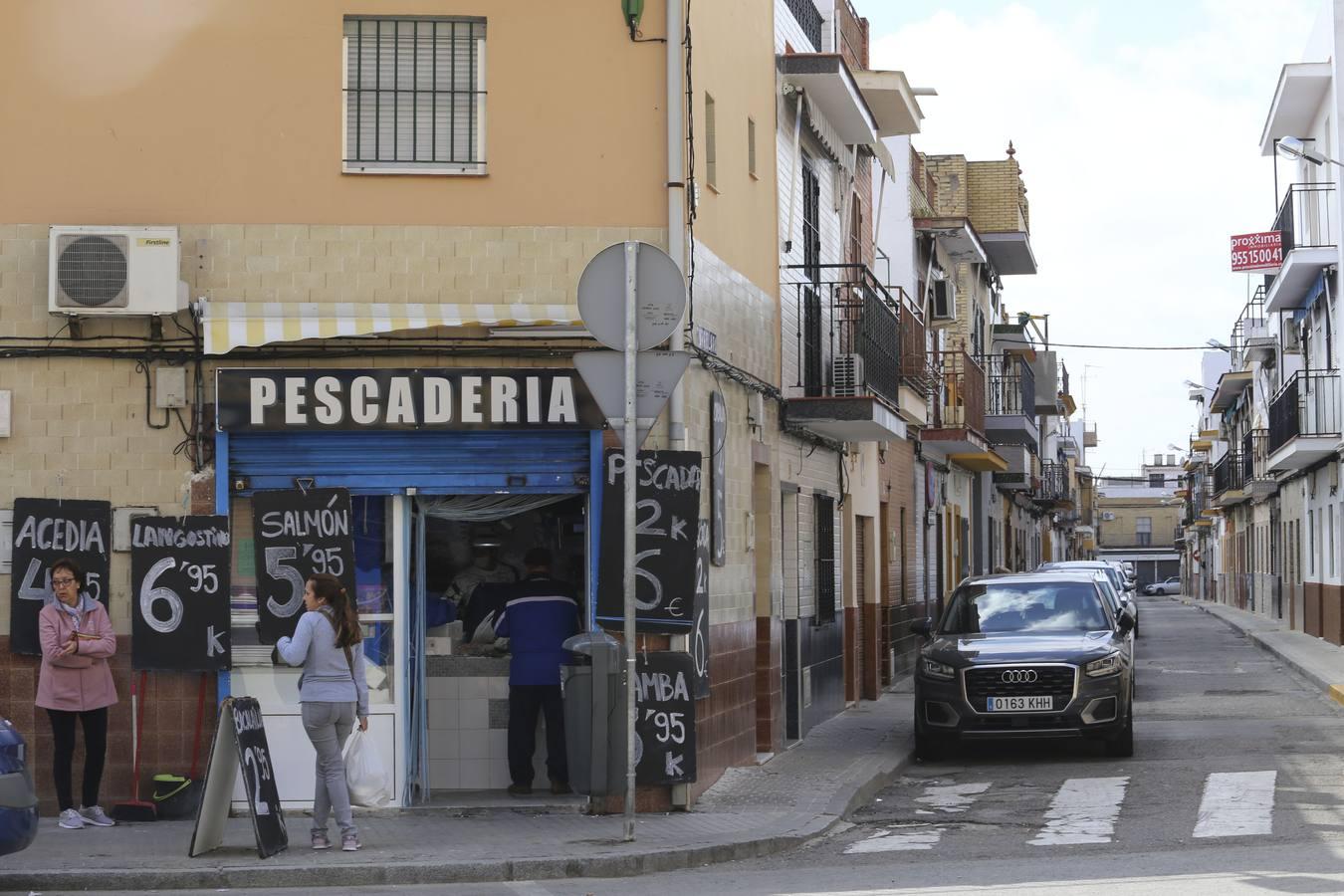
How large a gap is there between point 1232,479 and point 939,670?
Result: 4623 centimetres

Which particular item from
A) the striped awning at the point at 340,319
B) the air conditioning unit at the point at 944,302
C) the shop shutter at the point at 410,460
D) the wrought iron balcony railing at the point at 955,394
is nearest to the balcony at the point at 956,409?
the wrought iron balcony railing at the point at 955,394

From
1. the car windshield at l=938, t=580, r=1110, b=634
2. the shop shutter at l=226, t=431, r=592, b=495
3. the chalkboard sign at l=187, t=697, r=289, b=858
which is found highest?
the shop shutter at l=226, t=431, r=592, b=495

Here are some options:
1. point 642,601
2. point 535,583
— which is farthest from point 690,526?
point 535,583

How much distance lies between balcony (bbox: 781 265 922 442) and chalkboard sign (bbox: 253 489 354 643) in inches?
238

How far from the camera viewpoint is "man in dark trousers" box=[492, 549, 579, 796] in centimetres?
1255

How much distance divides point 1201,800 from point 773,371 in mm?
5723

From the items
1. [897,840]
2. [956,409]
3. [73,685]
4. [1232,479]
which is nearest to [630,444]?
[897,840]

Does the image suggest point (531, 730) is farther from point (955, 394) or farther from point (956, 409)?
point (956, 409)

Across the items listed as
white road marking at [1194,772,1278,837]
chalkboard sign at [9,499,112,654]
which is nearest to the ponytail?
chalkboard sign at [9,499,112,654]

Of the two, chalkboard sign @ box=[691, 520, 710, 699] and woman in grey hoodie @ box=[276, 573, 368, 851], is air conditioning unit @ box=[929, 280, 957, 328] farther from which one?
woman in grey hoodie @ box=[276, 573, 368, 851]

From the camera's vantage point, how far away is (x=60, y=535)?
1197 centimetres

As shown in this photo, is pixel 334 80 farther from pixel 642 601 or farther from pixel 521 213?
pixel 642 601

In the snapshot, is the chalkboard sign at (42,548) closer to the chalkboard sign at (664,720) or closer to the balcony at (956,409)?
the chalkboard sign at (664,720)

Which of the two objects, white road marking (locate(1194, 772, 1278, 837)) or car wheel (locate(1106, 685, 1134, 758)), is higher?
car wheel (locate(1106, 685, 1134, 758))
